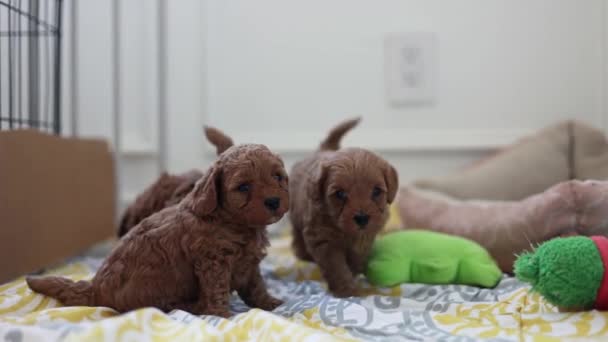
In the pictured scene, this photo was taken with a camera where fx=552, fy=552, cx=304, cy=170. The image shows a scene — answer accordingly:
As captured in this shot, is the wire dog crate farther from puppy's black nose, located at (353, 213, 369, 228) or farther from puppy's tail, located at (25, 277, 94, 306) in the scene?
puppy's black nose, located at (353, 213, 369, 228)

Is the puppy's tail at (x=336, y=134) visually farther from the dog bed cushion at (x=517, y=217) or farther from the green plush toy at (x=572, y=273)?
the green plush toy at (x=572, y=273)

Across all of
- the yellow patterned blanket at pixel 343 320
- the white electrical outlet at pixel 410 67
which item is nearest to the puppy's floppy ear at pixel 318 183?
the yellow patterned blanket at pixel 343 320

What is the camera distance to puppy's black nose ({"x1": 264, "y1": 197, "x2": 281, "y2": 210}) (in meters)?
0.89

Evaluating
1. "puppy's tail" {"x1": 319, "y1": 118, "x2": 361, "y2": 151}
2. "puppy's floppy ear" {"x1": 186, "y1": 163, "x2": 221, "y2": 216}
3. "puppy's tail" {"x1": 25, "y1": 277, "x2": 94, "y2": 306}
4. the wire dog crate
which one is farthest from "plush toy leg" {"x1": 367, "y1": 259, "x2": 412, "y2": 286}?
the wire dog crate

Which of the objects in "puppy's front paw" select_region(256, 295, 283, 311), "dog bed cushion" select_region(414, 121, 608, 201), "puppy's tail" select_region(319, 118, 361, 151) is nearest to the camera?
"puppy's front paw" select_region(256, 295, 283, 311)

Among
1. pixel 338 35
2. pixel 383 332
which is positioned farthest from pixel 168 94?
pixel 383 332

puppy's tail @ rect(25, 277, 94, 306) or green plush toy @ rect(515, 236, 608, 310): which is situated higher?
green plush toy @ rect(515, 236, 608, 310)

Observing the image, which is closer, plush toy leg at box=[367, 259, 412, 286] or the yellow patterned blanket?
the yellow patterned blanket

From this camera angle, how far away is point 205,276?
92 cm

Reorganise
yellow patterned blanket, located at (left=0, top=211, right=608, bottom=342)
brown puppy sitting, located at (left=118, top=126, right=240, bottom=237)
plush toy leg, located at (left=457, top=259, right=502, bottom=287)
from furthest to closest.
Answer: brown puppy sitting, located at (left=118, top=126, right=240, bottom=237) → plush toy leg, located at (left=457, top=259, right=502, bottom=287) → yellow patterned blanket, located at (left=0, top=211, right=608, bottom=342)

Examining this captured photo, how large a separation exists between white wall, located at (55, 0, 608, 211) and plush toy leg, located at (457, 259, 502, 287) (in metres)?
1.05

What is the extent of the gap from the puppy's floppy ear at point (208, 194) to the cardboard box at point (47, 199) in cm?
50

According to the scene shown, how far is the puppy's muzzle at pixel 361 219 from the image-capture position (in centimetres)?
103

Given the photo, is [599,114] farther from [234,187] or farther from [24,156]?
[24,156]
